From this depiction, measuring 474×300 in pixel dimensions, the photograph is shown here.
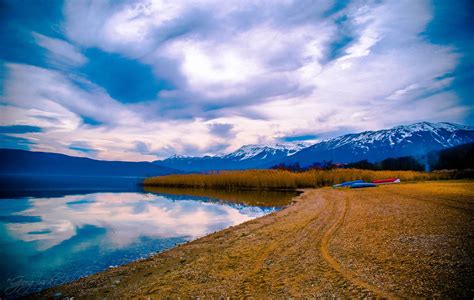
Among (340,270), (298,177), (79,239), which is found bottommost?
(79,239)

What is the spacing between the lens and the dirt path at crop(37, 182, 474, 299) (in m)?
4.50

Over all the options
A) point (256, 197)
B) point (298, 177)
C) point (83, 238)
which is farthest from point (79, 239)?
point (298, 177)

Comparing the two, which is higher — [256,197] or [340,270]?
[340,270]

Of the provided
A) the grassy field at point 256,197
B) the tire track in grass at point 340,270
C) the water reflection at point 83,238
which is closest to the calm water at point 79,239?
the water reflection at point 83,238

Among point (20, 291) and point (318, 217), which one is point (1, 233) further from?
point (318, 217)

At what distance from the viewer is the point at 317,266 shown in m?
5.65

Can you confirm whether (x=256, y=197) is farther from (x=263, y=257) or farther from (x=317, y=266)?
(x=317, y=266)

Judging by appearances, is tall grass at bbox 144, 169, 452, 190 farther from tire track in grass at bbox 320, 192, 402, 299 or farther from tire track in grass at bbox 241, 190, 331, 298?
tire track in grass at bbox 320, 192, 402, 299

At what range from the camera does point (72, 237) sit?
11.8m

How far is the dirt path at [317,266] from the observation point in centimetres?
450

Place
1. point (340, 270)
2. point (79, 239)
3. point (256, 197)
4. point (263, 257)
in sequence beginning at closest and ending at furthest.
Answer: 1. point (340, 270)
2. point (263, 257)
3. point (79, 239)
4. point (256, 197)

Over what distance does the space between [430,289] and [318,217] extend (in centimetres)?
799

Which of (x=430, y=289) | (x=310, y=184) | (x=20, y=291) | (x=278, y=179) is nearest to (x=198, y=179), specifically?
(x=278, y=179)

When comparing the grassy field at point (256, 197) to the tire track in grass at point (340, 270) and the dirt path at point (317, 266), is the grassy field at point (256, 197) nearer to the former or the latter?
the tire track in grass at point (340, 270)
